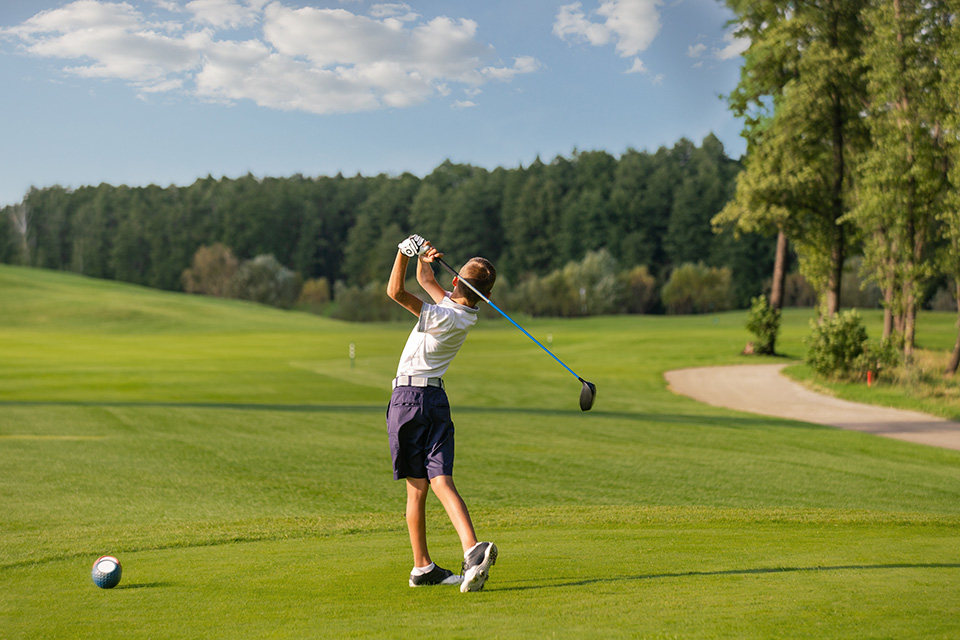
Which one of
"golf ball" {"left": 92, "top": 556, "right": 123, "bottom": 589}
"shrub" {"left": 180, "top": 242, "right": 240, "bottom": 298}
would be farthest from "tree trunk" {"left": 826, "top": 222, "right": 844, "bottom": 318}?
"shrub" {"left": 180, "top": 242, "right": 240, "bottom": 298}

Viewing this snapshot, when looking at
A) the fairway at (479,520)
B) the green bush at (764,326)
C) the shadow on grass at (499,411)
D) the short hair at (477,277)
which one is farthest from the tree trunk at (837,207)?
the short hair at (477,277)

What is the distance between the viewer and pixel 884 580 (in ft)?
14.8

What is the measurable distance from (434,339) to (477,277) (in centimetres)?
49

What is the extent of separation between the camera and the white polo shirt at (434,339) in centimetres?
466

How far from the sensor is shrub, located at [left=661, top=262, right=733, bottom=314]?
276 ft

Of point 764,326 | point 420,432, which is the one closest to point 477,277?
point 420,432

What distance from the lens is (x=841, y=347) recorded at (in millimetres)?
22672

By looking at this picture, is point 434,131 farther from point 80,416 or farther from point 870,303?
point 80,416

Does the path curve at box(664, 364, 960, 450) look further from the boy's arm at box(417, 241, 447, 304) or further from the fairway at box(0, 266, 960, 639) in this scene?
the boy's arm at box(417, 241, 447, 304)

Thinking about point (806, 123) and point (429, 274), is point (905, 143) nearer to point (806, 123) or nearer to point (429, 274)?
point (806, 123)

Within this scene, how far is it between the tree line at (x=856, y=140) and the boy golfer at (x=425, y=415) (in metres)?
19.7

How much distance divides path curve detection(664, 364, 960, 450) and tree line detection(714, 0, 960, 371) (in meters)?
3.17

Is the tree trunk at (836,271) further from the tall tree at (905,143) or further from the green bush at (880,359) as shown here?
the green bush at (880,359)

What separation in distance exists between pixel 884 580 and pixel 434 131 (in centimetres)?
11836
